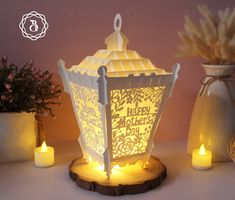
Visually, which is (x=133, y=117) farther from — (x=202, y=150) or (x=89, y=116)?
(x=202, y=150)

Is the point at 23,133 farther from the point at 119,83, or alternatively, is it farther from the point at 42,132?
the point at 119,83

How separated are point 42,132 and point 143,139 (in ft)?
1.04

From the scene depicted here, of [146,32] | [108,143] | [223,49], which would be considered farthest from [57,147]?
[223,49]

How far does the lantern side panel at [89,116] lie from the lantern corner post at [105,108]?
0.02 metres

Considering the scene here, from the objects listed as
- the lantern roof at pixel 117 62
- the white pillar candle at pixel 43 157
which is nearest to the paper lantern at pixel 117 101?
the lantern roof at pixel 117 62

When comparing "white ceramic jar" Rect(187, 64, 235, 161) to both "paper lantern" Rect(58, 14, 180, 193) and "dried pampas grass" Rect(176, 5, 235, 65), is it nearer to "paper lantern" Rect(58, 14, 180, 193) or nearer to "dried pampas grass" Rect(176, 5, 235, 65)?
"dried pampas grass" Rect(176, 5, 235, 65)

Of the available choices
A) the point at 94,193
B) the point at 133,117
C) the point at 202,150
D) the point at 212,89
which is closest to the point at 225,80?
the point at 212,89

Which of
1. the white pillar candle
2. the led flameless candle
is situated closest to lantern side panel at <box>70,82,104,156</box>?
the white pillar candle

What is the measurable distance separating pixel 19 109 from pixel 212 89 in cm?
51

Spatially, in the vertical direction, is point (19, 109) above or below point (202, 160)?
above

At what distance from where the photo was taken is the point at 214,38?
0.86 m

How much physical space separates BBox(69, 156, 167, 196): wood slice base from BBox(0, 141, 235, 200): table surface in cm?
1

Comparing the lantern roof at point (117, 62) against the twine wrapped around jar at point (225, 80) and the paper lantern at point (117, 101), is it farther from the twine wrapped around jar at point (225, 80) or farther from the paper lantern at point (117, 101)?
the twine wrapped around jar at point (225, 80)

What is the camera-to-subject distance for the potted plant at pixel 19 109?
0.86 metres
